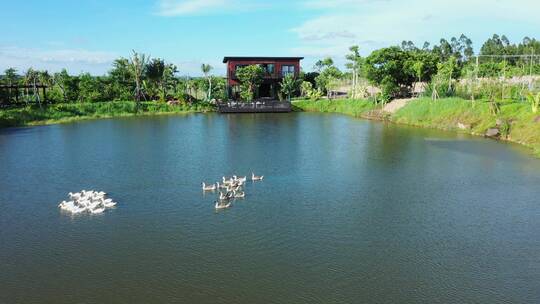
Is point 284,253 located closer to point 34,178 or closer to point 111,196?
point 111,196

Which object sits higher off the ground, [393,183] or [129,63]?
[129,63]

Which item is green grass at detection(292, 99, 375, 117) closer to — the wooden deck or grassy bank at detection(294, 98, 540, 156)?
grassy bank at detection(294, 98, 540, 156)

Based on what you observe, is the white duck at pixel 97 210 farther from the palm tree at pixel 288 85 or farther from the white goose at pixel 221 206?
the palm tree at pixel 288 85

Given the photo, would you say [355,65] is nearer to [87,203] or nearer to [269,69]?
[269,69]

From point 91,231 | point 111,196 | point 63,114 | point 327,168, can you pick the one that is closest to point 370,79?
point 327,168

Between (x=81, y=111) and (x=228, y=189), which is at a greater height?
(x=81, y=111)

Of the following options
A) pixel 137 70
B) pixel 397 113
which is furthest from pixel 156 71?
pixel 397 113
